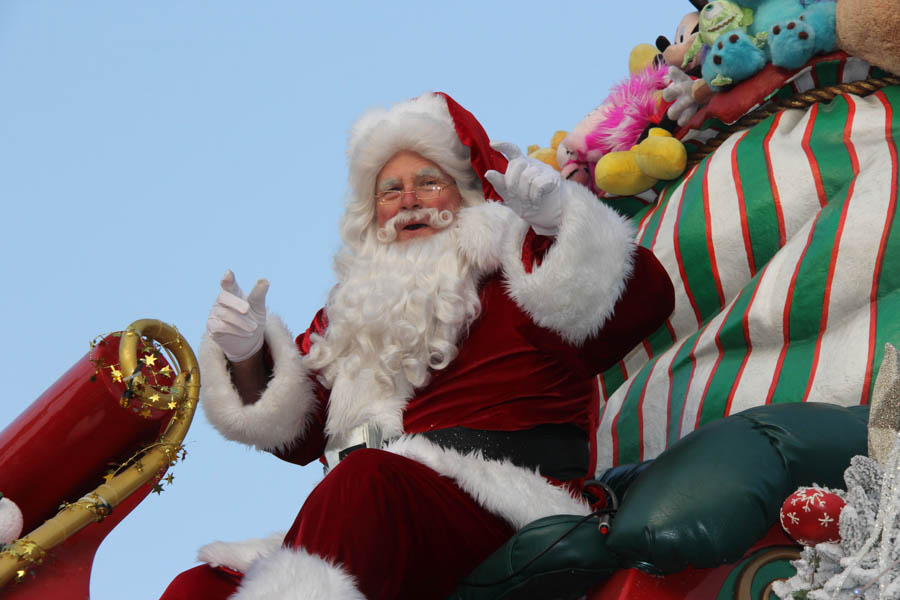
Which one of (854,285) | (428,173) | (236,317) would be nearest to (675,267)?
(854,285)

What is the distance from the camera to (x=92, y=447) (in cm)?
219

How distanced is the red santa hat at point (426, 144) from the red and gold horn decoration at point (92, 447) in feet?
2.10

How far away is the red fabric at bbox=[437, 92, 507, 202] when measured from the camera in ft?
8.38

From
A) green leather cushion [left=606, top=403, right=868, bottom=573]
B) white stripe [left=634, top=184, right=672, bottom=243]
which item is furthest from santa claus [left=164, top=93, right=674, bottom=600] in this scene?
white stripe [left=634, top=184, right=672, bottom=243]

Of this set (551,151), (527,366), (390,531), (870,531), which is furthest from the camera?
(551,151)

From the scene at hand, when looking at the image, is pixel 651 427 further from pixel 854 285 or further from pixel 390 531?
pixel 390 531

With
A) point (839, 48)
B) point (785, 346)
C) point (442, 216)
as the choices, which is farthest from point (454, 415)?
point (839, 48)

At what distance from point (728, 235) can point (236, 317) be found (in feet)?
3.77

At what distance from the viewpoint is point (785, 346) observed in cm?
239

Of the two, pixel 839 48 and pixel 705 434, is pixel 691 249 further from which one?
pixel 705 434

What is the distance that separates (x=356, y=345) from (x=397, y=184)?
0.39m

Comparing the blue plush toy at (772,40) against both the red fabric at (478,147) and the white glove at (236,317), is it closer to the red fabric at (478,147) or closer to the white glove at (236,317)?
the red fabric at (478,147)

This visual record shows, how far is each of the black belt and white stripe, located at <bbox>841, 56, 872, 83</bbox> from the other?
1097 millimetres

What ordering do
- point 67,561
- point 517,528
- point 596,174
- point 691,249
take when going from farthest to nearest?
1. point 596,174
2. point 691,249
3. point 67,561
4. point 517,528
